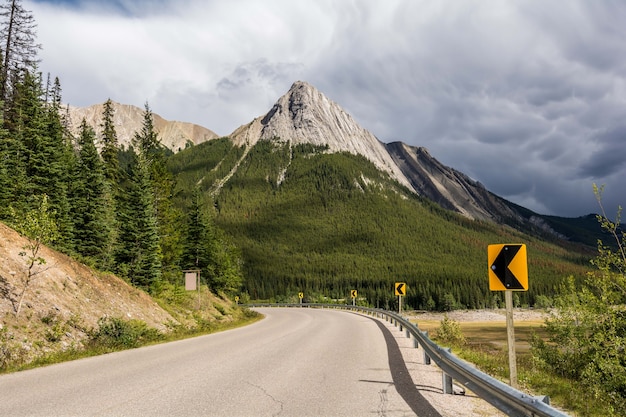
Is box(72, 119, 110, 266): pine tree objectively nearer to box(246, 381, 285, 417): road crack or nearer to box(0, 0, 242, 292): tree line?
box(0, 0, 242, 292): tree line

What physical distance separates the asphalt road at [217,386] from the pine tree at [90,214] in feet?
60.8

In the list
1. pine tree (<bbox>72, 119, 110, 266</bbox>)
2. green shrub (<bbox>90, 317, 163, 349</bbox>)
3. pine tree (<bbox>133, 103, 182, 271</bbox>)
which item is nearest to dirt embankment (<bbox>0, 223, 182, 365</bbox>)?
green shrub (<bbox>90, 317, 163, 349</bbox>)

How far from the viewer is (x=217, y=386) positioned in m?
8.17

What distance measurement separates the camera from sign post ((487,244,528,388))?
694 centimetres

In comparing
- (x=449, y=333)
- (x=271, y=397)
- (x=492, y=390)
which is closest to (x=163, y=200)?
(x=449, y=333)

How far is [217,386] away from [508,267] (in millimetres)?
5938

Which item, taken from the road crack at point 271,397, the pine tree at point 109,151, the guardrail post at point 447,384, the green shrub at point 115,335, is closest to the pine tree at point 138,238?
the green shrub at point 115,335

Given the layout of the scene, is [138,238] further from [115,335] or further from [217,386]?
[217,386]

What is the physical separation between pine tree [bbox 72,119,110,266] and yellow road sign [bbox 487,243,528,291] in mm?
26578

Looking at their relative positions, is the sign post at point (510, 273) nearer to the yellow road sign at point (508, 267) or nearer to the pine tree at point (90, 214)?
the yellow road sign at point (508, 267)

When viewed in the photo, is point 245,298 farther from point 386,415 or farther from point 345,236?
point 345,236

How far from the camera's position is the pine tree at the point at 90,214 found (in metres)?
29.0

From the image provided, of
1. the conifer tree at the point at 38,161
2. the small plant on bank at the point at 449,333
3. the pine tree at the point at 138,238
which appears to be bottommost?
the small plant on bank at the point at 449,333

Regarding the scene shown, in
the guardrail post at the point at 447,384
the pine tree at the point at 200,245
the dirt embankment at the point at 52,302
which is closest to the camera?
the guardrail post at the point at 447,384
